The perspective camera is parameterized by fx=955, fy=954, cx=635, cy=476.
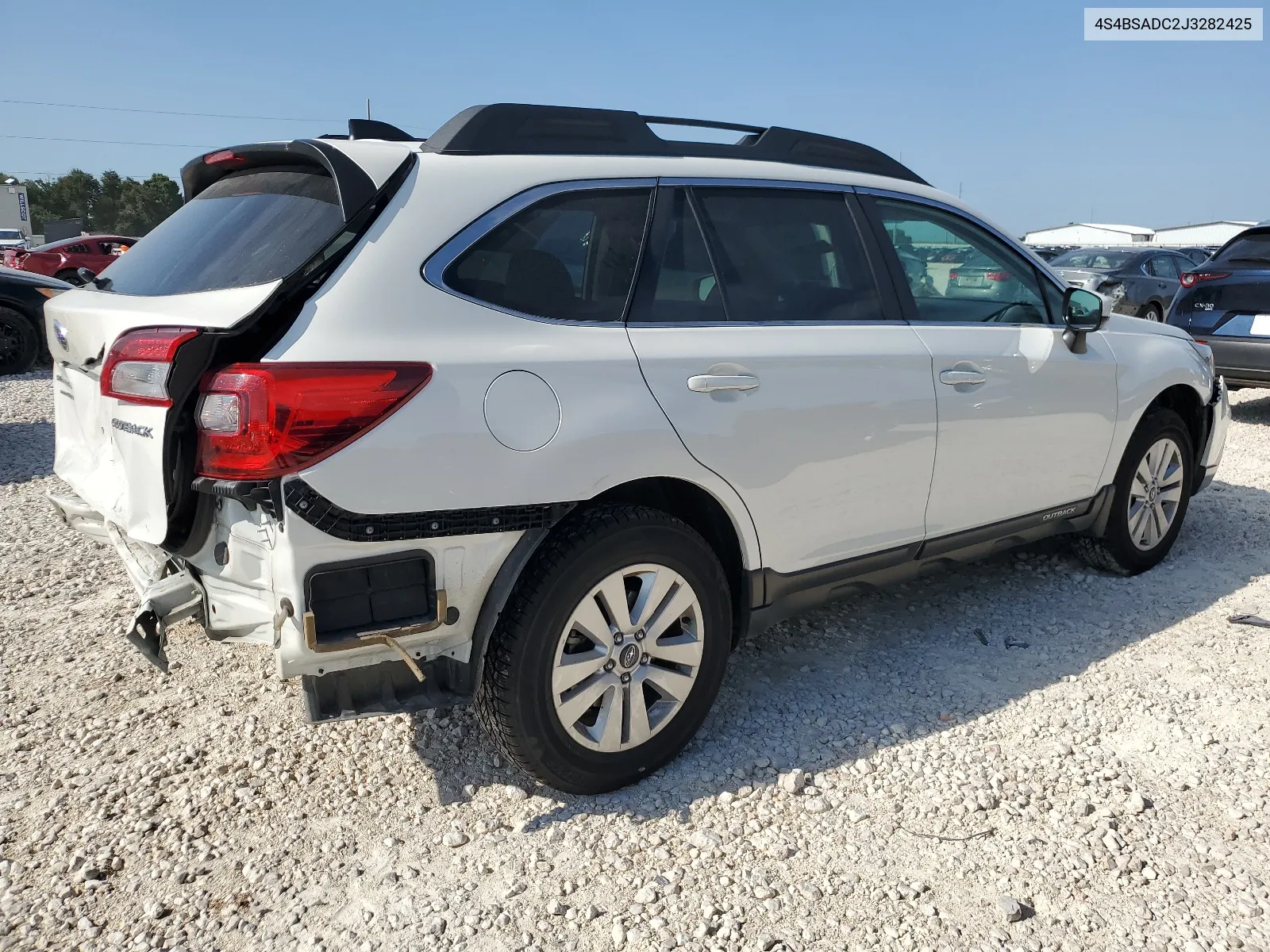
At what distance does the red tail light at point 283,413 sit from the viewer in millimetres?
2188

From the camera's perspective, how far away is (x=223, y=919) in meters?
2.33

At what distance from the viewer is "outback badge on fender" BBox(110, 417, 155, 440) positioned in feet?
7.77

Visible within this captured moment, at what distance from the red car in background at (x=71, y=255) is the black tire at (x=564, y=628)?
2029 centimetres

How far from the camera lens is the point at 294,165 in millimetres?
2688

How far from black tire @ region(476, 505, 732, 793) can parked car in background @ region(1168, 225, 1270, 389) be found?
22.6 feet

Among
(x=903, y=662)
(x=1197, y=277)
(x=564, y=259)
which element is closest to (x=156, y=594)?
(x=564, y=259)

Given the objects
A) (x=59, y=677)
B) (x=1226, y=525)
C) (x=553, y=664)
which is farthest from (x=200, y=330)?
(x=1226, y=525)

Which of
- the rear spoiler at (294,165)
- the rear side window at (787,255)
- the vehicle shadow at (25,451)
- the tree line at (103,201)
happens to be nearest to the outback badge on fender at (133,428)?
the rear spoiler at (294,165)

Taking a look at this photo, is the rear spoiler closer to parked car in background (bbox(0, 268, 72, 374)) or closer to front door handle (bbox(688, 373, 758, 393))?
front door handle (bbox(688, 373, 758, 393))

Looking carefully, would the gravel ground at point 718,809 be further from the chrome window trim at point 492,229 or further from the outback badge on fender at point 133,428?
the chrome window trim at point 492,229

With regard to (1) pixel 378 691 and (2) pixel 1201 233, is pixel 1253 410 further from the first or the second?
(2) pixel 1201 233

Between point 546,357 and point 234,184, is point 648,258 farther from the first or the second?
point 234,184

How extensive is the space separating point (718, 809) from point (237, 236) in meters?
2.12

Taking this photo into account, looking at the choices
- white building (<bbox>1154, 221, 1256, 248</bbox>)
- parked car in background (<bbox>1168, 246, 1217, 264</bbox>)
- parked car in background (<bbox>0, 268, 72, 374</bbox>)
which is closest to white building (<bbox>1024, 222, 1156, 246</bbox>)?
white building (<bbox>1154, 221, 1256, 248</bbox>)
